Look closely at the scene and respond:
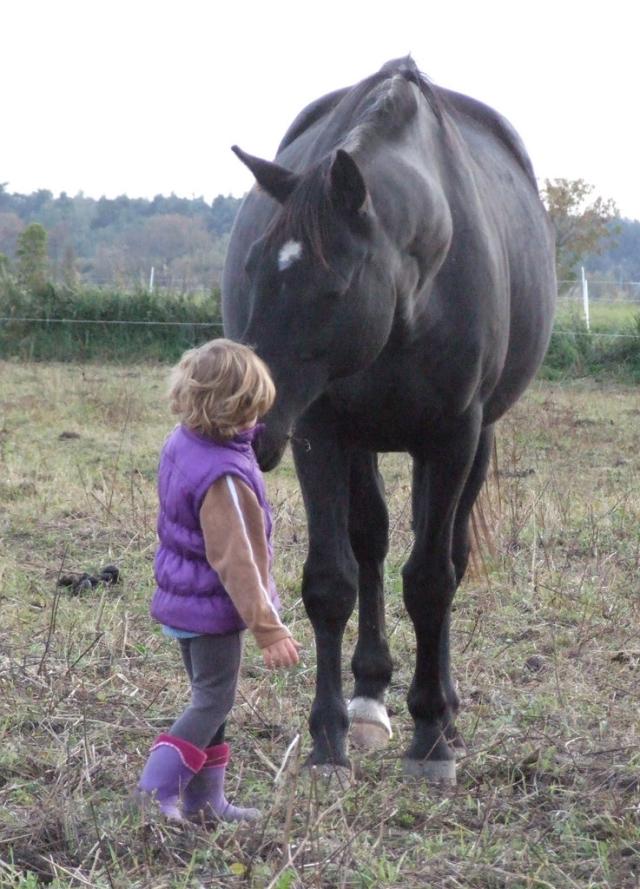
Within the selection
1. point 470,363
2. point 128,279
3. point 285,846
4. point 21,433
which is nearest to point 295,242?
point 470,363

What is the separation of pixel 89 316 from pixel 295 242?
17.2m

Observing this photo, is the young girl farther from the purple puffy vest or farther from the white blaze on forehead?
the white blaze on forehead

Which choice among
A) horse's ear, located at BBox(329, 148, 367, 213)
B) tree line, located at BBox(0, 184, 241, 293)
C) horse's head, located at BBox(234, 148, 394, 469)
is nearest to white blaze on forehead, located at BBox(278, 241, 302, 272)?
horse's head, located at BBox(234, 148, 394, 469)

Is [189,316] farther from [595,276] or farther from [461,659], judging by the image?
[595,276]

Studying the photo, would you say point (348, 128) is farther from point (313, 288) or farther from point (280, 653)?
point (280, 653)

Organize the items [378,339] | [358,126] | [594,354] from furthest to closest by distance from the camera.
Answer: [594,354], [358,126], [378,339]

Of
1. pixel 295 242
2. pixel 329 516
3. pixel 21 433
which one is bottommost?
pixel 21 433

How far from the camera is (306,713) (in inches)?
150

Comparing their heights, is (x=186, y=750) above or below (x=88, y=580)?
above

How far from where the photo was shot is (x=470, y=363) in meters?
3.51

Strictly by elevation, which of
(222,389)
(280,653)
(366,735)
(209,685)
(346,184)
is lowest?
(366,735)

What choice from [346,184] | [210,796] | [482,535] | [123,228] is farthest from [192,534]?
[123,228]

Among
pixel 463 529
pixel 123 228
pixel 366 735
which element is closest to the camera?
pixel 366 735

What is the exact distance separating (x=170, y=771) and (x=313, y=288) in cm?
120
